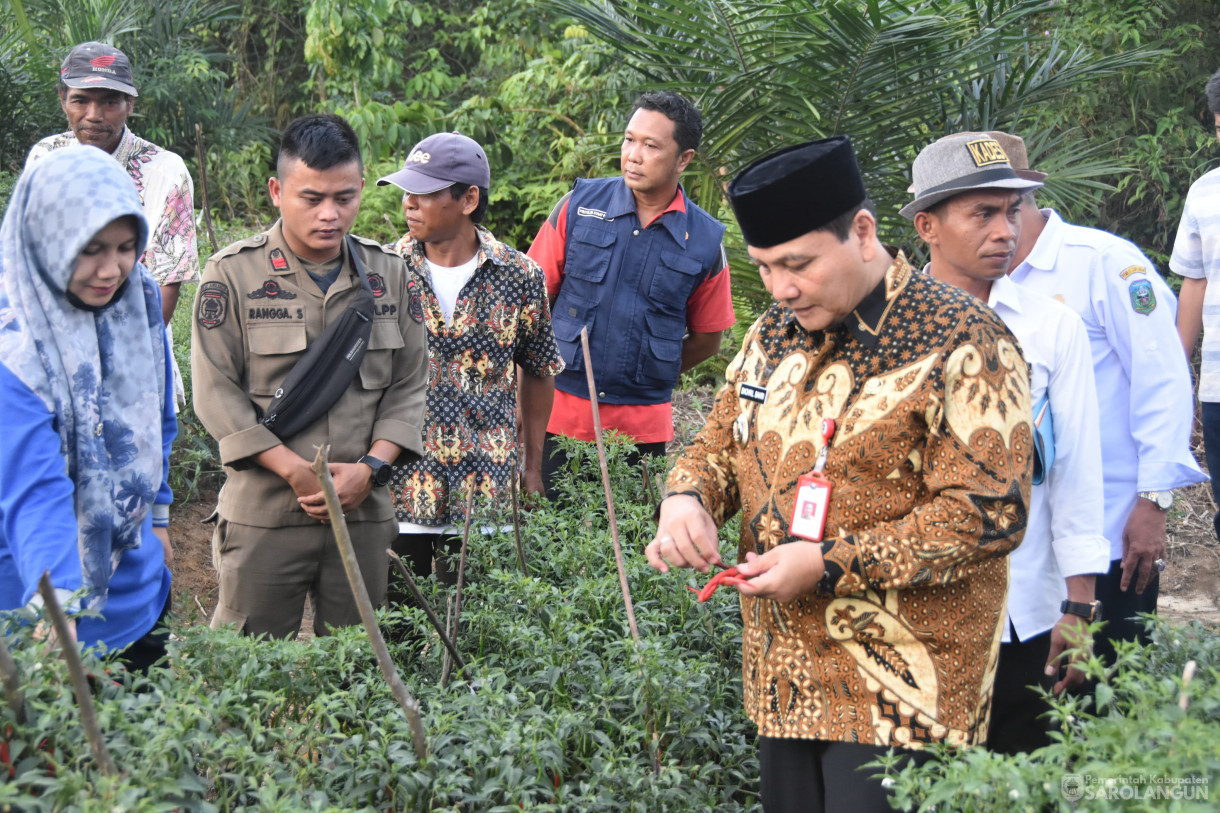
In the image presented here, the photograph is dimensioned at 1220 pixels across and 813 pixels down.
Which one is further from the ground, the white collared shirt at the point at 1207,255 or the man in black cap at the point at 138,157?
the man in black cap at the point at 138,157

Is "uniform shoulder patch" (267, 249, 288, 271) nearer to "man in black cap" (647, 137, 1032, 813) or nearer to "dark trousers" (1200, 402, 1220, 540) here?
"man in black cap" (647, 137, 1032, 813)

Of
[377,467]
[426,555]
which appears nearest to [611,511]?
[377,467]

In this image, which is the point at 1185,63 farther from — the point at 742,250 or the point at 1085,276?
the point at 1085,276

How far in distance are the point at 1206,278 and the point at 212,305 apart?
3752 millimetres

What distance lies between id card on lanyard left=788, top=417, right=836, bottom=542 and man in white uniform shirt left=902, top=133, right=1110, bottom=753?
731 millimetres

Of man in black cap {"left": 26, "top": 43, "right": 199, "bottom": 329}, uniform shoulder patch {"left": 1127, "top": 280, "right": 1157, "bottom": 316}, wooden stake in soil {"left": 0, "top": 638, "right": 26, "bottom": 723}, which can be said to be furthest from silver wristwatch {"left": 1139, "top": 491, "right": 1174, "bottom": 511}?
man in black cap {"left": 26, "top": 43, "right": 199, "bottom": 329}

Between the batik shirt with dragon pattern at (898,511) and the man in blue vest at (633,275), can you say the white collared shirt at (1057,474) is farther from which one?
the man in blue vest at (633,275)

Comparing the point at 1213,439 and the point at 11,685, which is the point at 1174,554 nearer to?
the point at 1213,439

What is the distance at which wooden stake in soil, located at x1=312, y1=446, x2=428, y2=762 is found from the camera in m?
2.06

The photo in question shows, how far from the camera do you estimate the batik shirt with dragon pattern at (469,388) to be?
3934mm

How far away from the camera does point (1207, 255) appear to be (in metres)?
4.43

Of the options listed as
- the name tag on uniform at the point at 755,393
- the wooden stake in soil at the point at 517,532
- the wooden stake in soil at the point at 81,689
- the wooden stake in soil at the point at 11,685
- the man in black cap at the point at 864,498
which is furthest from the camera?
the wooden stake in soil at the point at 517,532

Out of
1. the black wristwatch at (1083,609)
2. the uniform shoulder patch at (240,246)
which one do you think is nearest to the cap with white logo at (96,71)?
the uniform shoulder patch at (240,246)

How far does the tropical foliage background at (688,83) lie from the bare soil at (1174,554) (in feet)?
6.10
